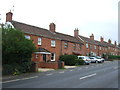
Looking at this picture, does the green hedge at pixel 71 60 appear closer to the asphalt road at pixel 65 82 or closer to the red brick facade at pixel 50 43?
the red brick facade at pixel 50 43

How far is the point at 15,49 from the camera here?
46.0 ft

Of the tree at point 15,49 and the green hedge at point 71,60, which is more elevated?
the tree at point 15,49

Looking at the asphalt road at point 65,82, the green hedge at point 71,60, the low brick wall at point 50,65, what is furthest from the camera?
the green hedge at point 71,60

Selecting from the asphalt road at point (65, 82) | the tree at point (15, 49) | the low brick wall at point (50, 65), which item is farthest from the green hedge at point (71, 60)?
the asphalt road at point (65, 82)

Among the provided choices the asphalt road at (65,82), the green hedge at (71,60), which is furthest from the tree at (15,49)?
the green hedge at (71,60)

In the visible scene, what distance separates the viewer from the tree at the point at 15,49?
551 inches

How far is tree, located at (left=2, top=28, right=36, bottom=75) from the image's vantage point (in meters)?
14.0

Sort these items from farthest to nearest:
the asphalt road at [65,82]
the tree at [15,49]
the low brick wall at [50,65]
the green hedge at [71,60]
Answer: the green hedge at [71,60] < the low brick wall at [50,65] < the tree at [15,49] < the asphalt road at [65,82]

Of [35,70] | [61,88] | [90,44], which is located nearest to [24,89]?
[61,88]

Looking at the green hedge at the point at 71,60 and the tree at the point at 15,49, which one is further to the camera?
the green hedge at the point at 71,60

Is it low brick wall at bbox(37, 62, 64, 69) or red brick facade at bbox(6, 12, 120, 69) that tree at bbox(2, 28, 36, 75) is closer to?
low brick wall at bbox(37, 62, 64, 69)

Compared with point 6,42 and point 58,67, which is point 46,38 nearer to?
point 58,67

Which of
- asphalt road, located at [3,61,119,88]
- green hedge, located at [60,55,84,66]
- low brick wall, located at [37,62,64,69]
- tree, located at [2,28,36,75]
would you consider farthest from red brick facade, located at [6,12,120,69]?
asphalt road, located at [3,61,119,88]

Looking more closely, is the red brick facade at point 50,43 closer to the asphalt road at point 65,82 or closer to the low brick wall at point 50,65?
the low brick wall at point 50,65
